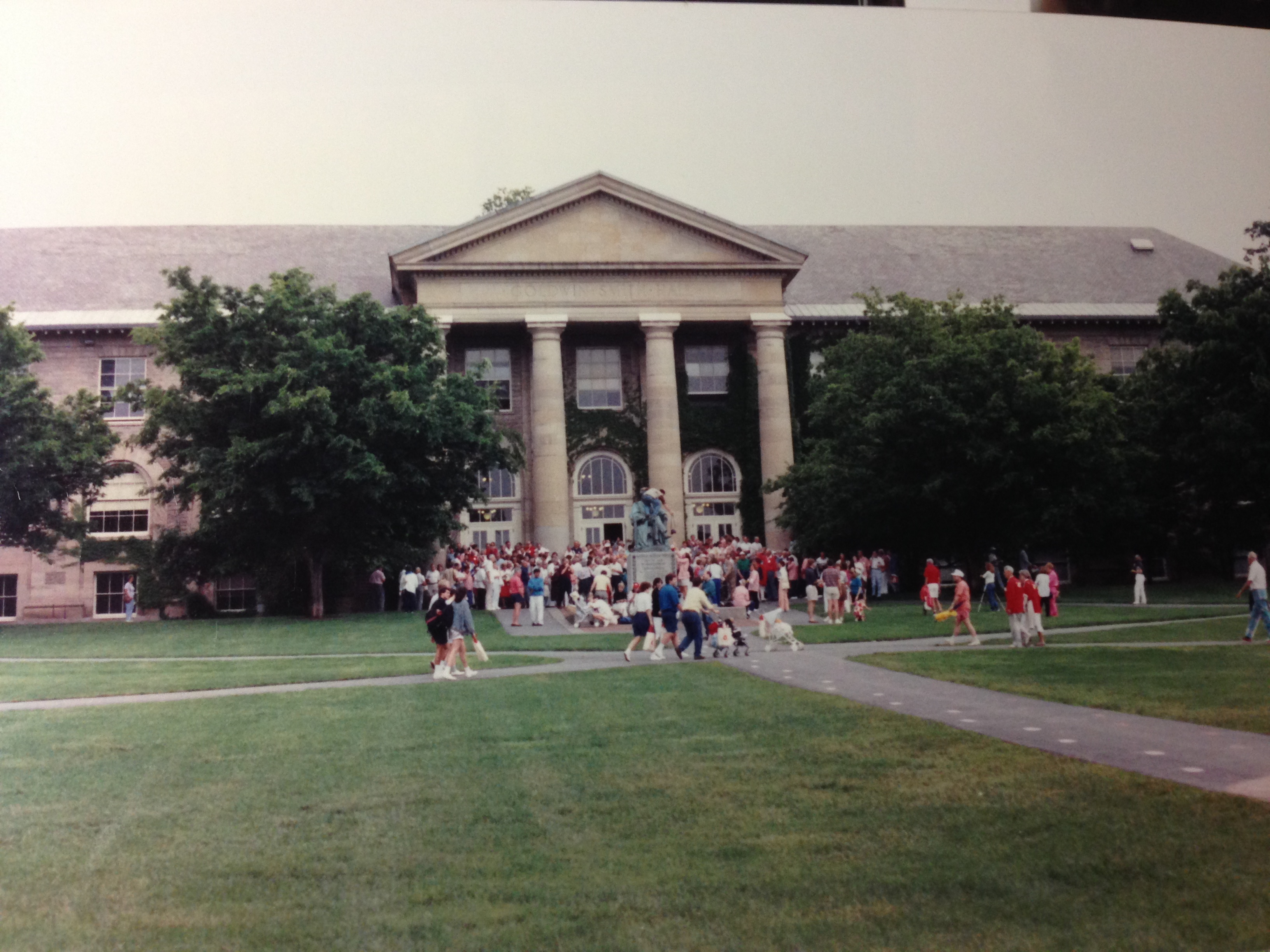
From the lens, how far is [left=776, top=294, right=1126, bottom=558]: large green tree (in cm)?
2809

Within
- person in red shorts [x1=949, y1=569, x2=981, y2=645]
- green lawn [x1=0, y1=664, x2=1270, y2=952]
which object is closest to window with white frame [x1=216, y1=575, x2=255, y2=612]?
person in red shorts [x1=949, y1=569, x2=981, y2=645]

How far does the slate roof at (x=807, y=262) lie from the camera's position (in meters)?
14.2

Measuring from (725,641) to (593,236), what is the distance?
66.4ft

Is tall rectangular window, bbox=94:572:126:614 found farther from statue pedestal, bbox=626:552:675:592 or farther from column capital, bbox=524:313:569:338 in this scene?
column capital, bbox=524:313:569:338

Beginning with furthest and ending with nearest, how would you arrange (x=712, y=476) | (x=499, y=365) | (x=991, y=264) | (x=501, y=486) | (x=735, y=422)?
(x=712, y=476) < (x=735, y=422) < (x=499, y=365) < (x=501, y=486) < (x=991, y=264)

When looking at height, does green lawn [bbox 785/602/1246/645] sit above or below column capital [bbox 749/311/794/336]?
below

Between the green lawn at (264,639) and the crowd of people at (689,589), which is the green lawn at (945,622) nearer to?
the crowd of people at (689,589)

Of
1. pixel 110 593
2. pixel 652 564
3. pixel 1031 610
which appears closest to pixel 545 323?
pixel 652 564

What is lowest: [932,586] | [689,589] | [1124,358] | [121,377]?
[932,586]

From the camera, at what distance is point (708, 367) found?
126 ft

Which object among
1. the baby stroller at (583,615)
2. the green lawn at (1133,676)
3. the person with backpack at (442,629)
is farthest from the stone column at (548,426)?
the green lawn at (1133,676)

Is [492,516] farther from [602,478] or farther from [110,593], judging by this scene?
[110,593]

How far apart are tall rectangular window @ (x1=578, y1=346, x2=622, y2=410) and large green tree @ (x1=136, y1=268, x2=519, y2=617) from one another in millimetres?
9764

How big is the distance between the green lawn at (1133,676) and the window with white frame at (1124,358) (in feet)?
74.8
